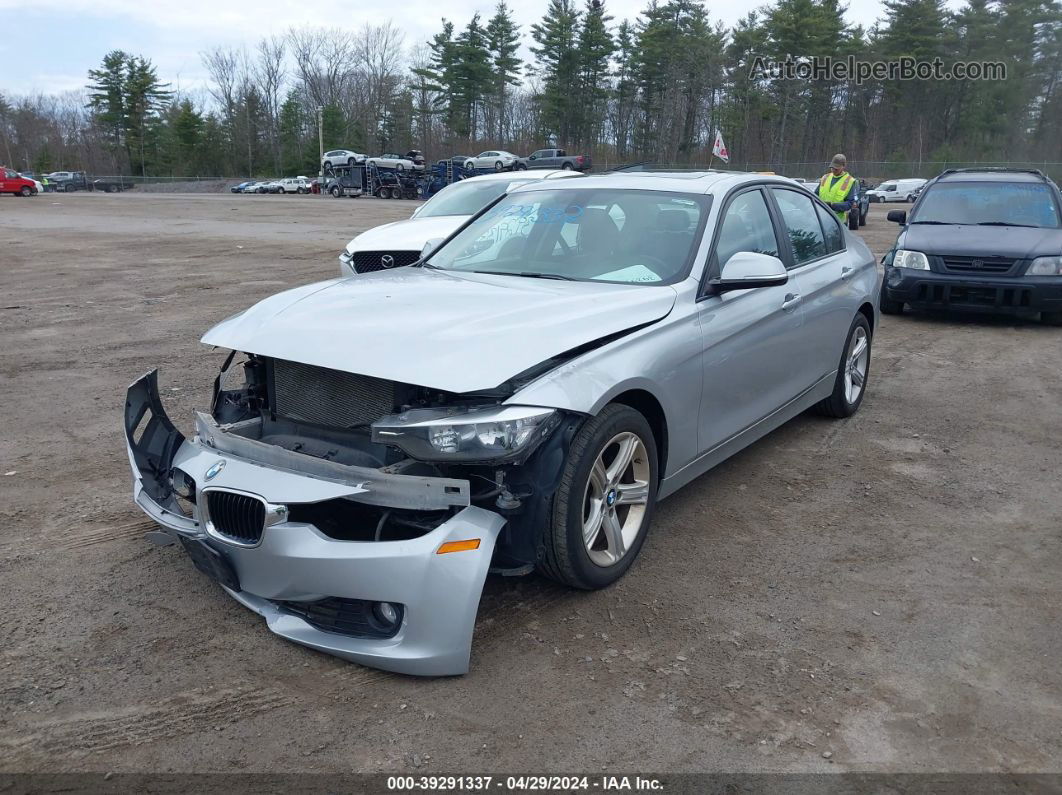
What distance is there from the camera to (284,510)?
3.08 m

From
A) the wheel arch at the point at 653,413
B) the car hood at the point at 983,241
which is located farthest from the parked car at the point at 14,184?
the wheel arch at the point at 653,413

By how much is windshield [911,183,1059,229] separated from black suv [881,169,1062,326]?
11 mm

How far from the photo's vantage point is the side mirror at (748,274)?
4.23 m

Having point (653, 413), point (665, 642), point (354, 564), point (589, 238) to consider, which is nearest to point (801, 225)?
point (589, 238)

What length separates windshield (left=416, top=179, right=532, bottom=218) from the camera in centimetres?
1079

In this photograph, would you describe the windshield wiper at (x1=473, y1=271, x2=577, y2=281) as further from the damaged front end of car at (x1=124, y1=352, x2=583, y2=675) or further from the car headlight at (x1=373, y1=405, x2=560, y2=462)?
the car headlight at (x1=373, y1=405, x2=560, y2=462)

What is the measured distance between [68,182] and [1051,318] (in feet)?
252

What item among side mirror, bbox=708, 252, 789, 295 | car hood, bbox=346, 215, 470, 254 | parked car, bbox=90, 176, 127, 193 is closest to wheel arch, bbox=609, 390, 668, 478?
side mirror, bbox=708, 252, 789, 295

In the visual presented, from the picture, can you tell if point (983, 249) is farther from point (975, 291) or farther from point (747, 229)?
point (747, 229)

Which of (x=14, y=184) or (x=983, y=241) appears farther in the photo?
(x=14, y=184)

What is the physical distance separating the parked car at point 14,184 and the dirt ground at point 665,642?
5357 cm

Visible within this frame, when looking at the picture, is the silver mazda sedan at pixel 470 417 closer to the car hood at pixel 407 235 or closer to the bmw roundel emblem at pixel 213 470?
the bmw roundel emblem at pixel 213 470

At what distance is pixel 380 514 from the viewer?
3.32m

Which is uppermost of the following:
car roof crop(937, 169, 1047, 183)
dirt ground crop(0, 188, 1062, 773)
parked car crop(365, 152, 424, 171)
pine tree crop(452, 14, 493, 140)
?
pine tree crop(452, 14, 493, 140)
